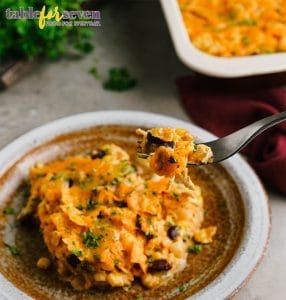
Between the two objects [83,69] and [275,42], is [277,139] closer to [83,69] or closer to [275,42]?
[275,42]

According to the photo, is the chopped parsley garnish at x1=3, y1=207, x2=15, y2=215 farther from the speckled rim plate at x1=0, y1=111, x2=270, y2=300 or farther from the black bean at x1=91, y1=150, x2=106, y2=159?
the black bean at x1=91, y1=150, x2=106, y2=159

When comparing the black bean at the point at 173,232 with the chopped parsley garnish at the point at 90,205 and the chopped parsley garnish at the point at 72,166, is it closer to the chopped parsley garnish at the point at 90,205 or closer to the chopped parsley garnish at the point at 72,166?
the chopped parsley garnish at the point at 90,205

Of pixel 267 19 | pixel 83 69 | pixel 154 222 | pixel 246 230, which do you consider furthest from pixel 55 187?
pixel 267 19

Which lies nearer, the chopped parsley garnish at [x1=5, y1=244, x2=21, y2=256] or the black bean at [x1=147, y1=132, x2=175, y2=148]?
the black bean at [x1=147, y1=132, x2=175, y2=148]

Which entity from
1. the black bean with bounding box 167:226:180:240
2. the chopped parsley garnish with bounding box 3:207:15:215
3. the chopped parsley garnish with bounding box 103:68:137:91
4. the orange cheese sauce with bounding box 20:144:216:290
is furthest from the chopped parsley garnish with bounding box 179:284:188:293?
the chopped parsley garnish with bounding box 103:68:137:91

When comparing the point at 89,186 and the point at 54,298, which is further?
the point at 89,186

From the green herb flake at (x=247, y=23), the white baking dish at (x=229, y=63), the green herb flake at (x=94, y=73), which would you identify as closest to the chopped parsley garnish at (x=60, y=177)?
the white baking dish at (x=229, y=63)
